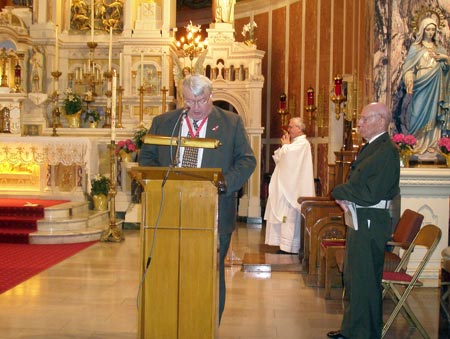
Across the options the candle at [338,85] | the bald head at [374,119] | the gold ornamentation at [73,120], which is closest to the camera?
the bald head at [374,119]

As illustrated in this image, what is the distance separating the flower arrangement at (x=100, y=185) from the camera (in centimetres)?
1133

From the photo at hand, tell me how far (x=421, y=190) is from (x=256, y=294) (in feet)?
7.20

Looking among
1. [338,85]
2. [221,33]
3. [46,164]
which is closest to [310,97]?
[338,85]

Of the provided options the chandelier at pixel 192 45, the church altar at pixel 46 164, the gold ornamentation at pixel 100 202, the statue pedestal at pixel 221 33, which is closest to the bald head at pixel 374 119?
the church altar at pixel 46 164

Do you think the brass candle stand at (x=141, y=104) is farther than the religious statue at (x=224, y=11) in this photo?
No

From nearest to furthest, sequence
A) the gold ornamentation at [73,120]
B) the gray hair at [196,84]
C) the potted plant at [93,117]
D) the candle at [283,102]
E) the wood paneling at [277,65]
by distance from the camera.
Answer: the gray hair at [196,84] → the gold ornamentation at [73,120] → the potted plant at [93,117] → the candle at [283,102] → the wood paneling at [277,65]

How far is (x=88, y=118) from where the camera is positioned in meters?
12.6

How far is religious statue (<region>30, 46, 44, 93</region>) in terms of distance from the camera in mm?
12297

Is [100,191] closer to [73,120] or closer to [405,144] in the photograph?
[73,120]

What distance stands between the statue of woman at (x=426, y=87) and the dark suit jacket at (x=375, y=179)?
10.0 feet

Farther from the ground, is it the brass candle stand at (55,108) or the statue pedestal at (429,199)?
the brass candle stand at (55,108)

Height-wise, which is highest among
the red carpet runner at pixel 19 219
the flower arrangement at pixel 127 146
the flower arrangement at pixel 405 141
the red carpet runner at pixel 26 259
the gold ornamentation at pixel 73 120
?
the gold ornamentation at pixel 73 120

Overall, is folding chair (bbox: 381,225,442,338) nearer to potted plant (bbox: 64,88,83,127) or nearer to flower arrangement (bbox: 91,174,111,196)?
flower arrangement (bbox: 91,174,111,196)

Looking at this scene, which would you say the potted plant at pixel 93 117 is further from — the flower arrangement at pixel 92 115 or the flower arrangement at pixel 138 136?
the flower arrangement at pixel 138 136
